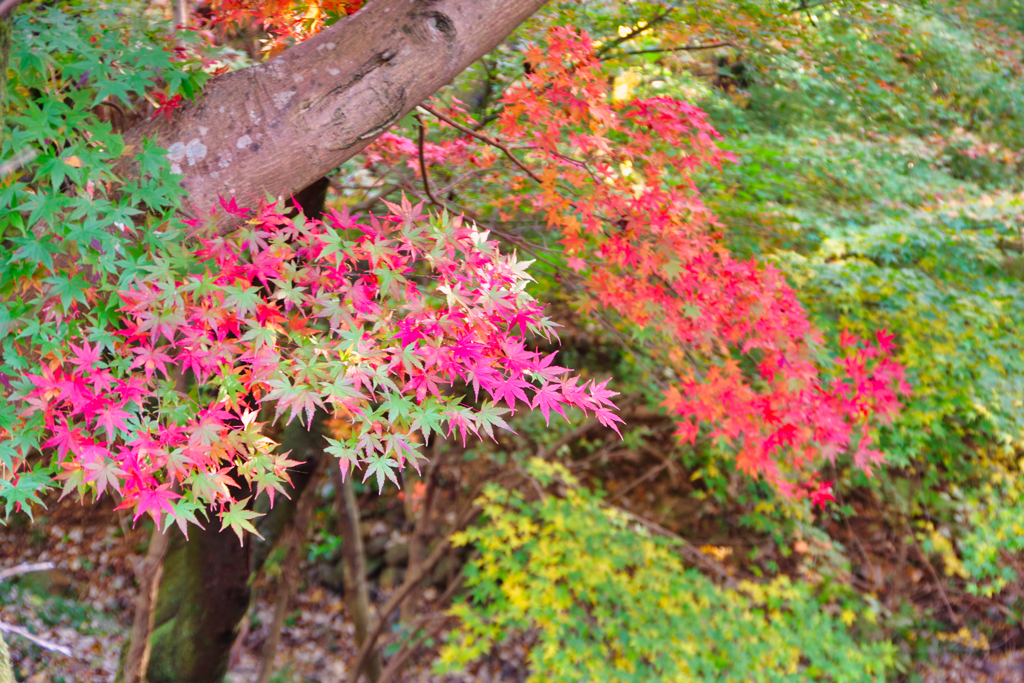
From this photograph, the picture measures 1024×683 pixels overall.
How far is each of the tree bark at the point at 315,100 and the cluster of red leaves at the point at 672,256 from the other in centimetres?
62

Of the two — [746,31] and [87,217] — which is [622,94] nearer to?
[746,31]

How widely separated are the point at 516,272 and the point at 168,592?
3.76 m

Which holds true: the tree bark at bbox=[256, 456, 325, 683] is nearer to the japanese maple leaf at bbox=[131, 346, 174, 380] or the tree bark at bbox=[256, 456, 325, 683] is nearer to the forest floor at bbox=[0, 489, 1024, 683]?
the forest floor at bbox=[0, 489, 1024, 683]

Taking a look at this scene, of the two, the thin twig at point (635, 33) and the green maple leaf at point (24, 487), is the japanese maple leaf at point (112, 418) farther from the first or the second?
the thin twig at point (635, 33)

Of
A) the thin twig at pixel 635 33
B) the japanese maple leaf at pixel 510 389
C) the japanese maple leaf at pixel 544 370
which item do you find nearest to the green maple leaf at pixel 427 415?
the japanese maple leaf at pixel 510 389

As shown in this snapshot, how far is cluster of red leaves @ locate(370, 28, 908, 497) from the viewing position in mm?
2594

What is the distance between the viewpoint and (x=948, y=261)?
3.94 metres

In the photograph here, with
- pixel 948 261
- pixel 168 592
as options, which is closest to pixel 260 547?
pixel 168 592

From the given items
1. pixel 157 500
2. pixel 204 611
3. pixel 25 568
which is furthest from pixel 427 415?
pixel 204 611

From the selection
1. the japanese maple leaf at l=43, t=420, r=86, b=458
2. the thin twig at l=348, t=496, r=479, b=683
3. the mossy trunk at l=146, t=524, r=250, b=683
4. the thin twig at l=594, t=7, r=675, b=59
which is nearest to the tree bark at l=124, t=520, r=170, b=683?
the mossy trunk at l=146, t=524, r=250, b=683

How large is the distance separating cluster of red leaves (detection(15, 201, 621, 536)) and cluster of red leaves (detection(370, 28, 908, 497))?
1167mm

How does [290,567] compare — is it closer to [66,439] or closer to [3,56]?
[66,439]

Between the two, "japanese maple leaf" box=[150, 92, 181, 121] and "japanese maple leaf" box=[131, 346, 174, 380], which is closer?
"japanese maple leaf" box=[131, 346, 174, 380]

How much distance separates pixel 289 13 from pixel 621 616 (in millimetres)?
3840
